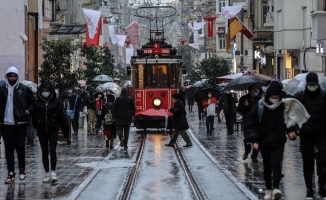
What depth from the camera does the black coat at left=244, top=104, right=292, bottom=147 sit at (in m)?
12.2

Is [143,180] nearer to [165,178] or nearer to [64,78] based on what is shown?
[165,178]

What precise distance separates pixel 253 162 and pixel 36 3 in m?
23.0

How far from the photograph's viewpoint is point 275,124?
12258mm

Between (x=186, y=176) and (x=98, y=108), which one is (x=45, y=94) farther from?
(x=98, y=108)

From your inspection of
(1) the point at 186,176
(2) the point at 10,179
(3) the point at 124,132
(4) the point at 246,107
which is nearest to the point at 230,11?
(3) the point at 124,132

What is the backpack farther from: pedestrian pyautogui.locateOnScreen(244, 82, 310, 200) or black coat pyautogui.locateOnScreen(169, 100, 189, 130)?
pedestrian pyautogui.locateOnScreen(244, 82, 310, 200)

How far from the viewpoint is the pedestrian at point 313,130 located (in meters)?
12.6

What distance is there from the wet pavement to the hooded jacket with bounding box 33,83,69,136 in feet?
11.3

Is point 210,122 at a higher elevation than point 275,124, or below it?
below

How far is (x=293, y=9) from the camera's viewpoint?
44469mm

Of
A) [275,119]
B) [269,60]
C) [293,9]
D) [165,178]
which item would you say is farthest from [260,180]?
[269,60]

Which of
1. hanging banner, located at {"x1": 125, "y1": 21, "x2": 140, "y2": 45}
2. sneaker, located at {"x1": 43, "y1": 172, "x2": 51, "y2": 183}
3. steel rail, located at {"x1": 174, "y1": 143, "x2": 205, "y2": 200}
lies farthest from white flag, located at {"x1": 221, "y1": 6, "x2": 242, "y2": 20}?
sneaker, located at {"x1": 43, "y1": 172, "x2": 51, "y2": 183}

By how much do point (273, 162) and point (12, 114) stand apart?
4793mm

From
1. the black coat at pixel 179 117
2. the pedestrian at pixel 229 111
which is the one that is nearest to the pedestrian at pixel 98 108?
the pedestrian at pixel 229 111
